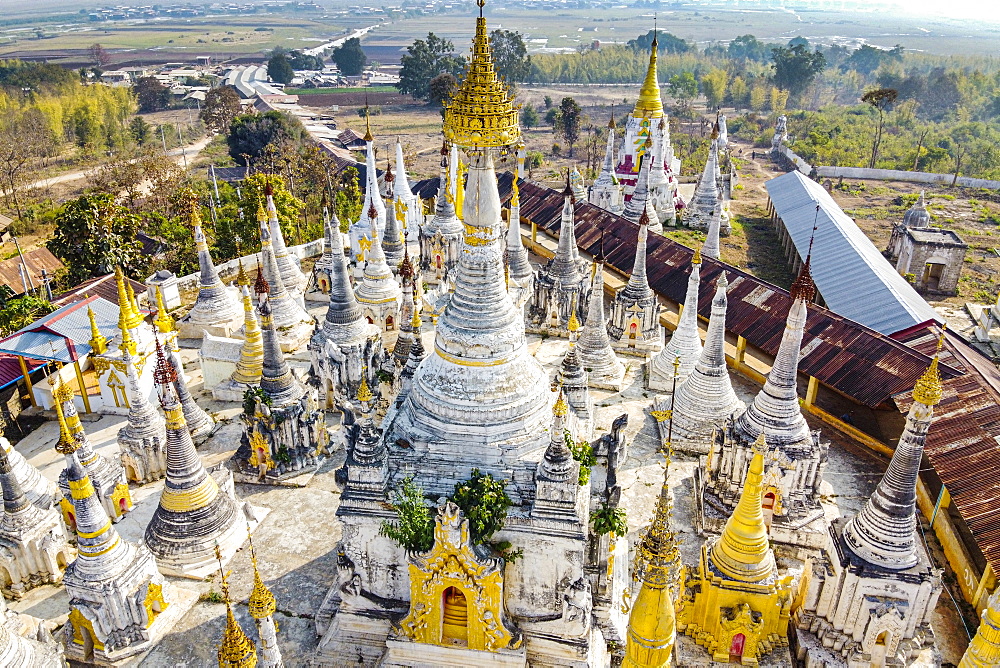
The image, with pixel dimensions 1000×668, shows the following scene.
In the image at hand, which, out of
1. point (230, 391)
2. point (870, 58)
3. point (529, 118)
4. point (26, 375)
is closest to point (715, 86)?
point (529, 118)

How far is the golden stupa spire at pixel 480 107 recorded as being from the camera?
52.5 feet

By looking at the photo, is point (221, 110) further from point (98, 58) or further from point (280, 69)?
point (98, 58)

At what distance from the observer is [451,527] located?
1553cm

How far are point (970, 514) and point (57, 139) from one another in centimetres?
8814

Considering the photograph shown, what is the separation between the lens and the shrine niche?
15.7 m

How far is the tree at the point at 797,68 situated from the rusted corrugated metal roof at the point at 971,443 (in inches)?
3983

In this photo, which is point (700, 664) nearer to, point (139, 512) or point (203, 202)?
point (139, 512)

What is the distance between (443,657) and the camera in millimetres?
16781

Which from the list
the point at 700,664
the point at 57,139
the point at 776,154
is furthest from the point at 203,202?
the point at 776,154

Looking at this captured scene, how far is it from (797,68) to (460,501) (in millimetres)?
117961

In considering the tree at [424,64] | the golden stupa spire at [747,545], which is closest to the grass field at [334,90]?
the tree at [424,64]

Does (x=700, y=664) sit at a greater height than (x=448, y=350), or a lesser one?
lesser

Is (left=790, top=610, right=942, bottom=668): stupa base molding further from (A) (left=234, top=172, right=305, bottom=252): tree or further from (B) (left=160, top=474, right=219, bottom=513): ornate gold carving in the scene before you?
(A) (left=234, top=172, right=305, bottom=252): tree

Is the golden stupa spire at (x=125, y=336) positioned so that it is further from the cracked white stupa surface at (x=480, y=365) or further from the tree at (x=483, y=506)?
the tree at (x=483, y=506)
